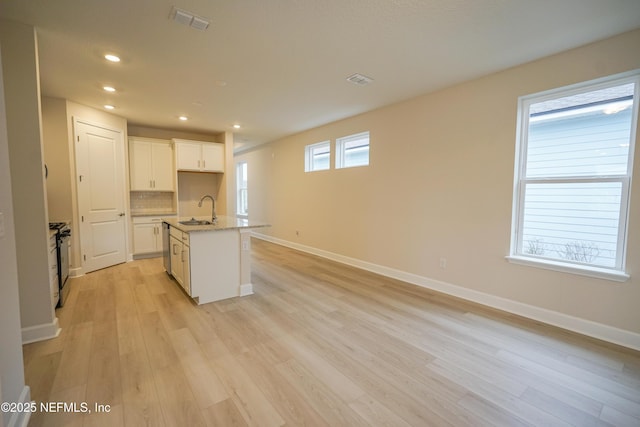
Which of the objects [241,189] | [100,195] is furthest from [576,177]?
[241,189]

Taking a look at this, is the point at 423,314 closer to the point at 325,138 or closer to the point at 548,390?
the point at 548,390

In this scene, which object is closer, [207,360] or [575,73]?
[207,360]

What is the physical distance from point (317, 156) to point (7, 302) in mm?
5119

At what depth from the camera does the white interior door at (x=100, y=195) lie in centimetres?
429

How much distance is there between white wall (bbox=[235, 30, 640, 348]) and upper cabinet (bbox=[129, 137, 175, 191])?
3.25 meters

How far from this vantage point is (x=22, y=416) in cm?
153

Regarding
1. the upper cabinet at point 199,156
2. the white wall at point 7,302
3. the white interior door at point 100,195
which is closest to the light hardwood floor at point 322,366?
the white wall at point 7,302

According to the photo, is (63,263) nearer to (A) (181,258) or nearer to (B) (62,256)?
(B) (62,256)

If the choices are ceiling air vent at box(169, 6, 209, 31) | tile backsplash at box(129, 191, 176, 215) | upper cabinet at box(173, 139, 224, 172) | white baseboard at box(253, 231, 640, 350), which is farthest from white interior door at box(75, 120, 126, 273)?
white baseboard at box(253, 231, 640, 350)

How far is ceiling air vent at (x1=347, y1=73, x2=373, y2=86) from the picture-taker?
3232 mm

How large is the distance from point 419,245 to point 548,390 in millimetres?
2209

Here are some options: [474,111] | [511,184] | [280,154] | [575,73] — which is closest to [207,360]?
[511,184]

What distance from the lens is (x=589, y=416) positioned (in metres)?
1.66

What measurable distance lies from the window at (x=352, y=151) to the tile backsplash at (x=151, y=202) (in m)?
3.64
